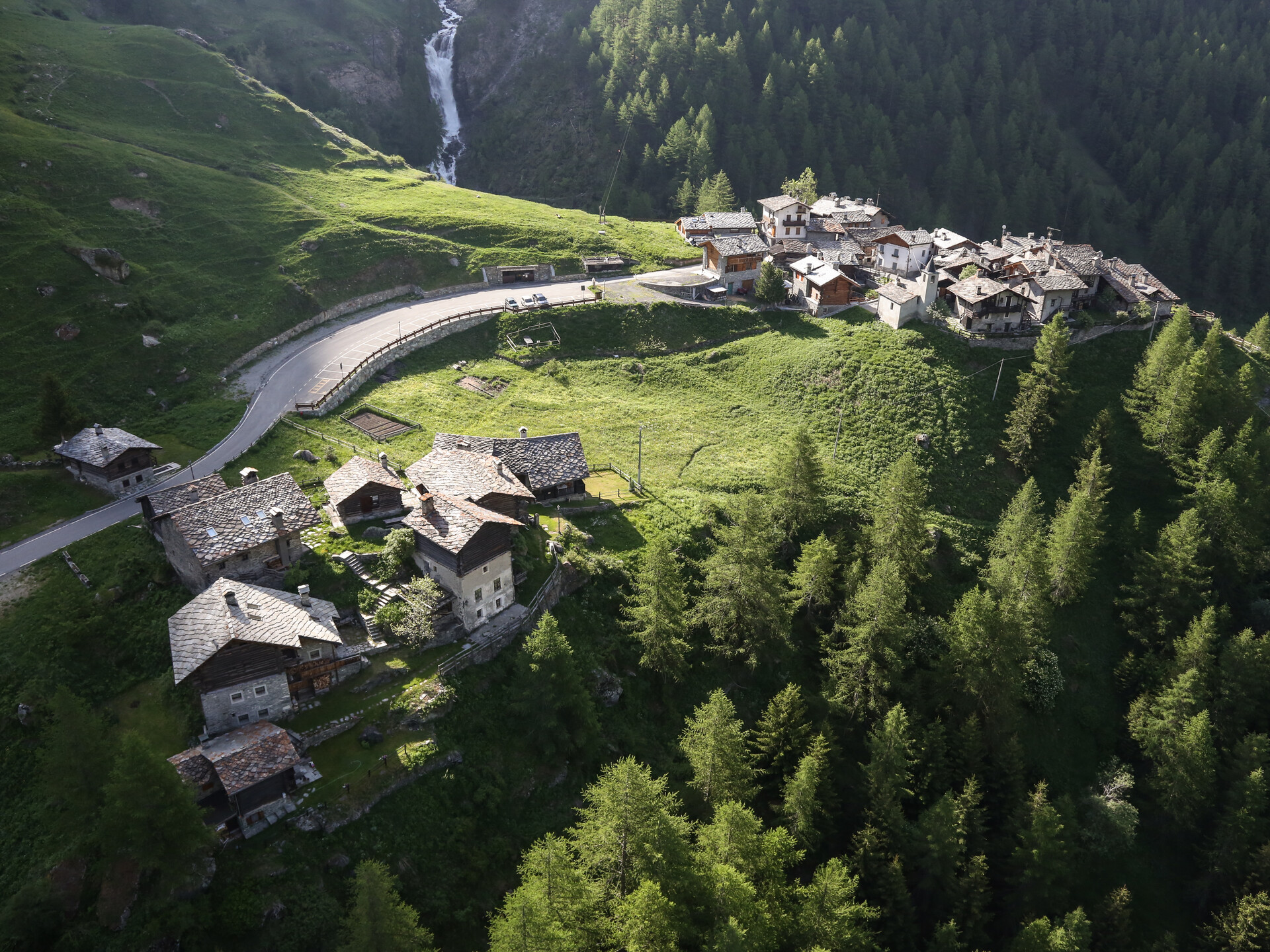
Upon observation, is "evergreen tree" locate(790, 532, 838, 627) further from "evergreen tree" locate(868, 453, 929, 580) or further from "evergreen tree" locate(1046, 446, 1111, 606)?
"evergreen tree" locate(1046, 446, 1111, 606)

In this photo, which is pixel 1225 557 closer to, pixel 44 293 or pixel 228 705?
pixel 228 705

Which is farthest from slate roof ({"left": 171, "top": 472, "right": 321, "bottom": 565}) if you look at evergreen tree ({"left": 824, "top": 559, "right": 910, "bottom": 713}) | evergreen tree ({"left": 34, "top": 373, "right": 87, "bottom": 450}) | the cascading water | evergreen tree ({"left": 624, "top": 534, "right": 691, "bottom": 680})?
the cascading water

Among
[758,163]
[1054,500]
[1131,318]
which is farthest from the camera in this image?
[758,163]

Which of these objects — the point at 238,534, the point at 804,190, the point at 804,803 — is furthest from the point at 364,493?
the point at 804,190

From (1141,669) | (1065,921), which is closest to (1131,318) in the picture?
(1141,669)

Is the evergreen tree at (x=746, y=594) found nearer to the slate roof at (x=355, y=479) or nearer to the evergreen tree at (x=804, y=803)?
the evergreen tree at (x=804, y=803)

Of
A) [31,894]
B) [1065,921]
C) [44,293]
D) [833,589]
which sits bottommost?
[1065,921]

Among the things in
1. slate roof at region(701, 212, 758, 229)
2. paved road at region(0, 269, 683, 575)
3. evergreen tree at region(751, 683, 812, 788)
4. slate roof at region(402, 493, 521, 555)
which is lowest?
evergreen tree at region(751, 683, 812, 788)
